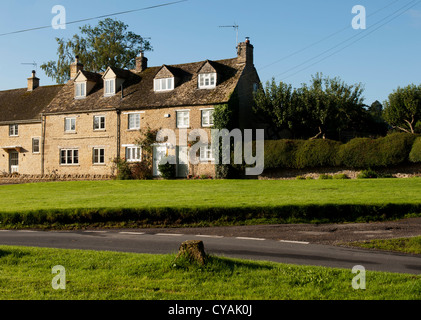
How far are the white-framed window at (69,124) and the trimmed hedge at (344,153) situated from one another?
64.6 ft

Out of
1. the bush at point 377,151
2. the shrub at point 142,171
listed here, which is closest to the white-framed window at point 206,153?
the shrub at point 142,171

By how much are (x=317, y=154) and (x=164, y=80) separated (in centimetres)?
1587

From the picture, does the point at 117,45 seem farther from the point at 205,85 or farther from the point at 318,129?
the point at 318,129

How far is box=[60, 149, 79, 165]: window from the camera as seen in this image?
4395cm

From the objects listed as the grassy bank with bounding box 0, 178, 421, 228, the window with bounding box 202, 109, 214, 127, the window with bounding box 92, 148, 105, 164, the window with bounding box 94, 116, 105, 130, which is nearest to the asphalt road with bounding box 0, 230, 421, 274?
the grassy bank with bounding box 0, 178, 421, 228

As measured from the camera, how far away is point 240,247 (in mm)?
12445

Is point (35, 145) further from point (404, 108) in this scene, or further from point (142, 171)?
point (404, 108)

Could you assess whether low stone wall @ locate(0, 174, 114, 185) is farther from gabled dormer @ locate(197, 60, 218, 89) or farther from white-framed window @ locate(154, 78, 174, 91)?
gabled dormer @ locate(197, 60, 218, 89)

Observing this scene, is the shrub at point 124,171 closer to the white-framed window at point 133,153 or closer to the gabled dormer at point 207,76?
the white-framed window at point 133,153

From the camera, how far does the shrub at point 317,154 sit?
32812 millimetres

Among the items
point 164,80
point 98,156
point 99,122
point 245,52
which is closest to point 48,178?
point 98,156

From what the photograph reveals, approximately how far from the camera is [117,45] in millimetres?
58625
